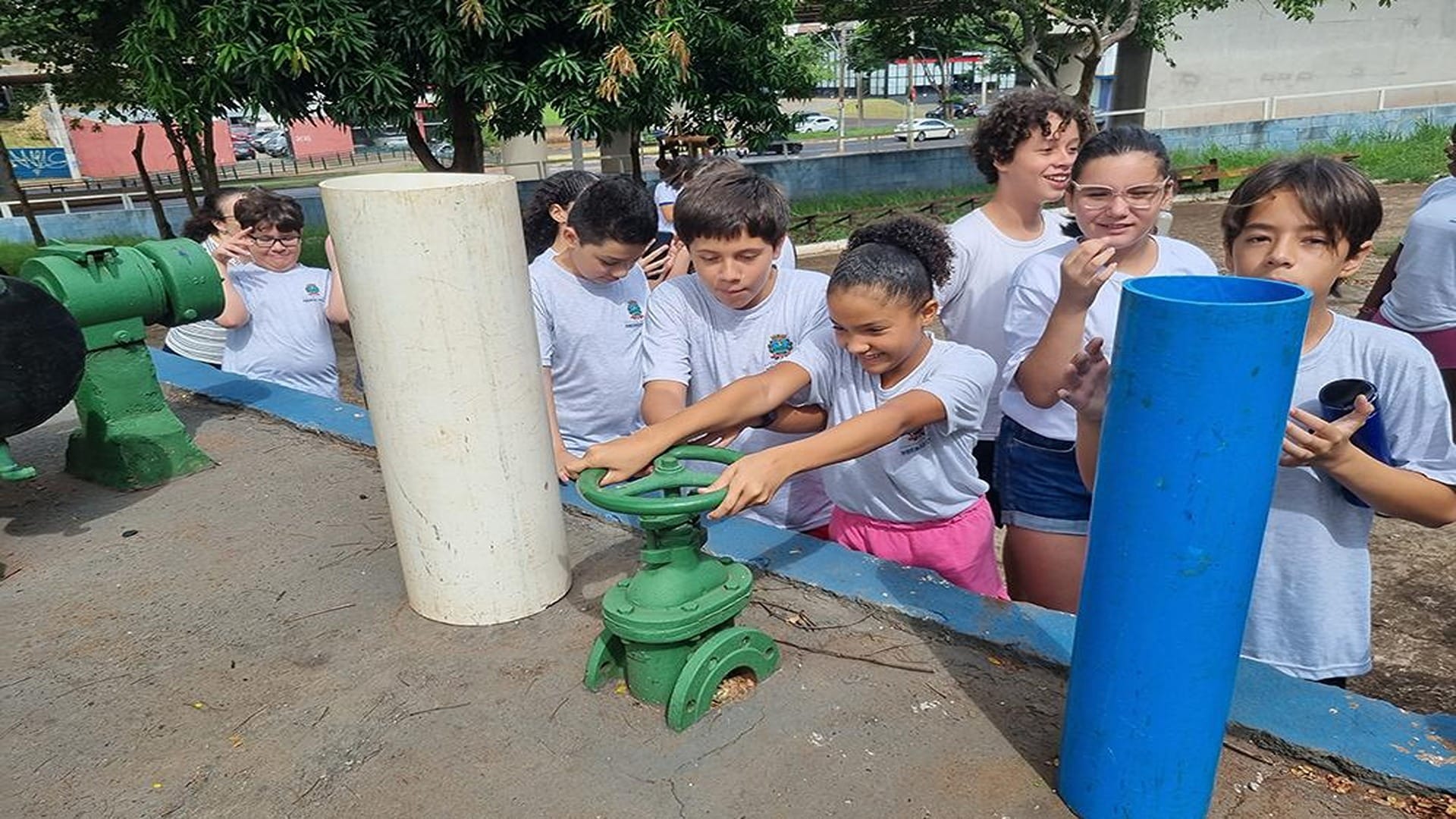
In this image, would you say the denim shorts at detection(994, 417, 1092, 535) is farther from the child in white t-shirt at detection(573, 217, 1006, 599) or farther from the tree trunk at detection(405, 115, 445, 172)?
the tree trunk at detection(405, 115, 445, 172)

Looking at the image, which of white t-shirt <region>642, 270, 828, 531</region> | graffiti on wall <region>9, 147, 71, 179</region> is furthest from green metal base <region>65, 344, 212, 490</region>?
graffiti on wall <region>9, 147, 71, 179</region>

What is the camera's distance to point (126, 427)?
3287mm

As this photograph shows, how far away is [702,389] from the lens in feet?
8.31

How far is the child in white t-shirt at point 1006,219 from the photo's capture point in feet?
9.03

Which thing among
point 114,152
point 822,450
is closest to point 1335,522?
point 822,450

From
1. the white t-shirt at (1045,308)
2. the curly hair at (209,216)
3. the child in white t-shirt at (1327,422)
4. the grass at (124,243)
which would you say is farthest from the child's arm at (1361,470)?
the grass at (124,243)

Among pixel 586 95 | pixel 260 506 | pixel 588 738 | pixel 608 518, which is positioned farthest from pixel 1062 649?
pixel 586 95

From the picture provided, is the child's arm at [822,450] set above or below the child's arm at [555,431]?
above

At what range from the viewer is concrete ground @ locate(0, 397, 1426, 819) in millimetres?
1730

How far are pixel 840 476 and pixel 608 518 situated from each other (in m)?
0.83

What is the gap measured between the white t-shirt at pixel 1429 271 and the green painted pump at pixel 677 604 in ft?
9.66

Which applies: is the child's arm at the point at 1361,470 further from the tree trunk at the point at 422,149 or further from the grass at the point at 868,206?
the grass at the point at 868,206

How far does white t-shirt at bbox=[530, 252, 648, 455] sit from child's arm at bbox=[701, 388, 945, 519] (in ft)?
3.46

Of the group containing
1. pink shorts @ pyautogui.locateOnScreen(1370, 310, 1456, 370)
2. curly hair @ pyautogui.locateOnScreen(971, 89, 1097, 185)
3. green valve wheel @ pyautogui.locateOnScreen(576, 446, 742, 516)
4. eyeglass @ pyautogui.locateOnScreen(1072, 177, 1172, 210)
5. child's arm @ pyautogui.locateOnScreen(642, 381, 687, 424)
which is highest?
curly hair @ pyautogui.locateOnScreen(971, 89, 1097, 185)
